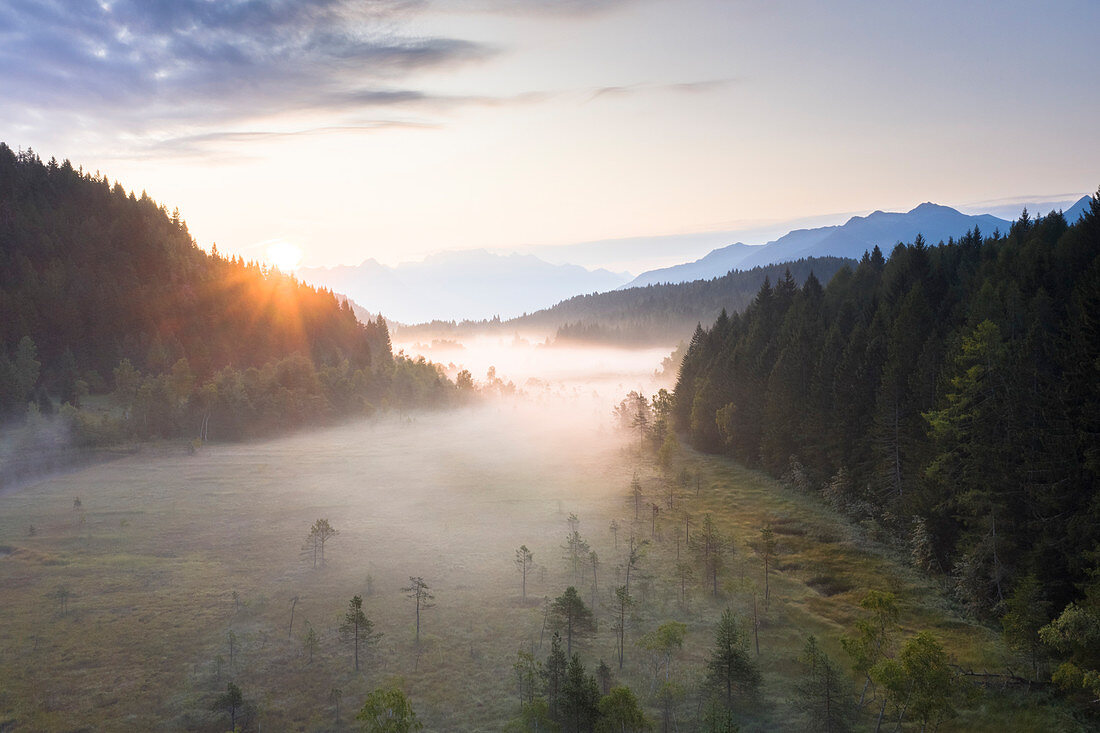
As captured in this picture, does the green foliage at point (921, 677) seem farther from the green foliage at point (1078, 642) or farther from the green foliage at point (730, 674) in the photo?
the green foliage at point (730, 674)

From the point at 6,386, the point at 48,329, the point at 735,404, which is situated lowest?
the point at 735,404

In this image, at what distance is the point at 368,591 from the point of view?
5816 cm

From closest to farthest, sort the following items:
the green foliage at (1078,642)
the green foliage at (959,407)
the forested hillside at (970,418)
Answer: the green foliage at (1078,642) < the forested hillside at (970,418) < the green foliage at (959,407)

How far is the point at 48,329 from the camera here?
570 ft

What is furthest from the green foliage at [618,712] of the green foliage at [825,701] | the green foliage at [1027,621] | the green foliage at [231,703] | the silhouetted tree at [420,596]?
the green foliage at [1027,621]

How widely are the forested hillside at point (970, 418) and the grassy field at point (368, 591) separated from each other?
17.4 feet

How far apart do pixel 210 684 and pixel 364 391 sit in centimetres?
16269

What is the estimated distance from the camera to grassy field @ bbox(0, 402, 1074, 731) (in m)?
39.4

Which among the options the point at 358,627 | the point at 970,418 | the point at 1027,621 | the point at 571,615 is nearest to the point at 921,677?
the point at 1027,621

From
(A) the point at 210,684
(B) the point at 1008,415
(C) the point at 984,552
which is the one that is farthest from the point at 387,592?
(B) the point at 1008,415

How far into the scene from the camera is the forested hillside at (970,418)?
127 ft

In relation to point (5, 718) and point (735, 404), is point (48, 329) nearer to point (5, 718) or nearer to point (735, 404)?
point (5, 718)

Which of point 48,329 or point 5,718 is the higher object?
point 48,329

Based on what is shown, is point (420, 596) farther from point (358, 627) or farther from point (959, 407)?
point (959, 407)
